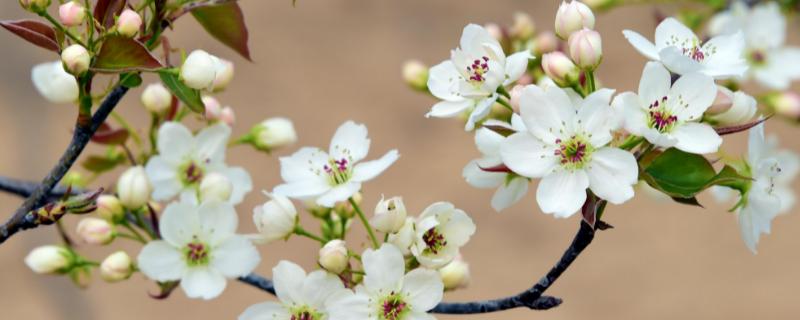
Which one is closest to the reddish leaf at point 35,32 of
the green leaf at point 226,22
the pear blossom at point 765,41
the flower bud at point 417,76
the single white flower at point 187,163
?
the green leaf at point 226,22

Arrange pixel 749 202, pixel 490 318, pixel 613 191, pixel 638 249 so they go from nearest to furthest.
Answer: pixel 613 191, pixel 749 202, pixel 638 249, pixel 490 318

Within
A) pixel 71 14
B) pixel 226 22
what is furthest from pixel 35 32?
pixel 226 22

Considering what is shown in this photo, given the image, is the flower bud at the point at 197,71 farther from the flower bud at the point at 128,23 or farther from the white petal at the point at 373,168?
the white petal at the point at 373,168

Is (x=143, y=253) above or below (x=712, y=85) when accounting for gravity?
below

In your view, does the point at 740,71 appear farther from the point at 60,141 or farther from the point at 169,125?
the point at 60,141

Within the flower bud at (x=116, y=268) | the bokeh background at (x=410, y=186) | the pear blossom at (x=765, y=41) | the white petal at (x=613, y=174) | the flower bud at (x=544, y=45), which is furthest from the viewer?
the bokeh background at (x=410, y=186)

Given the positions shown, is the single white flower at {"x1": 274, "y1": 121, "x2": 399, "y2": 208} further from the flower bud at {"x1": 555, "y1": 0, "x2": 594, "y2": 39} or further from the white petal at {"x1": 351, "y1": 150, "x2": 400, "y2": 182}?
the flower bud at {"x1": 555, "y1": 0, "x2": 594, "y2": 39}

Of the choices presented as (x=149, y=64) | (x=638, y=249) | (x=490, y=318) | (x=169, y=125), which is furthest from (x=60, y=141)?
(x=149, y=64)
